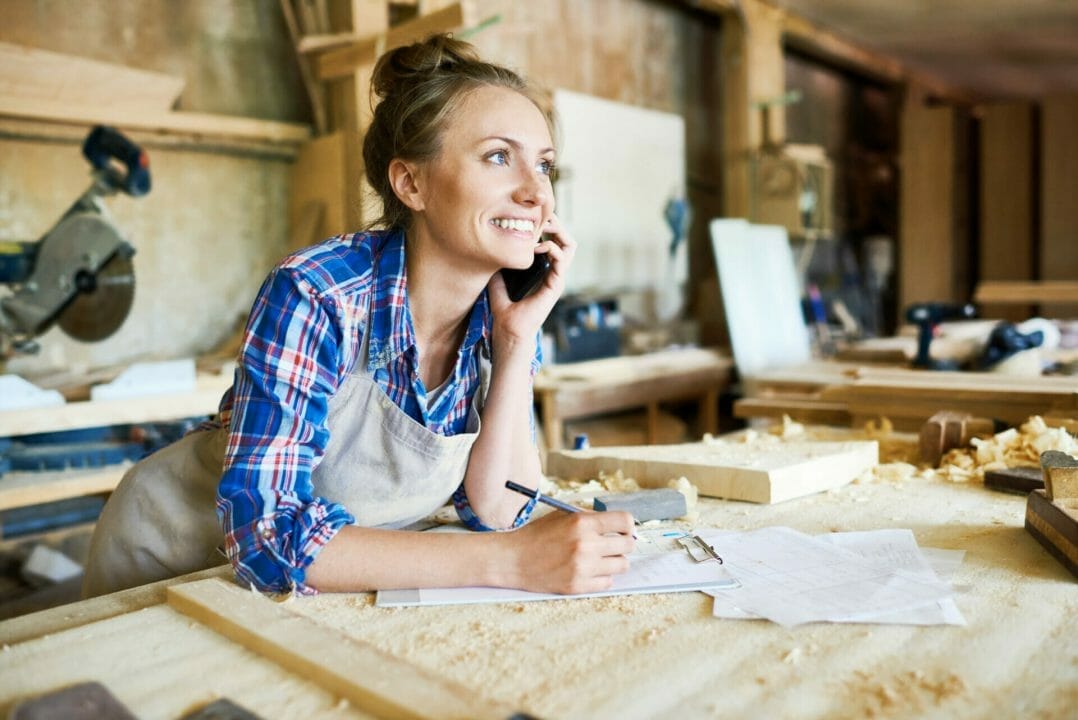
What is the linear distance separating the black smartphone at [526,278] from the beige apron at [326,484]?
0.15 metres

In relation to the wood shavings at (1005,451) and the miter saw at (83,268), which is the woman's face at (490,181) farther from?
the miter saw at (83,268)

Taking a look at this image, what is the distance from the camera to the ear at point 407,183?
167cm

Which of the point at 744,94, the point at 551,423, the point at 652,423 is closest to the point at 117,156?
the point at 551,423

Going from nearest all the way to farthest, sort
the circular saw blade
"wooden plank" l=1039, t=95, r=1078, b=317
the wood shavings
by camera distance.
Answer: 1. the wood shavings
2. the circular saw blade
3. "wooden plank" l=1039, t=95, r=1078, b=317

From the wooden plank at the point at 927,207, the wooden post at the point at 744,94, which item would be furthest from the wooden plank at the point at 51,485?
the wooden plank at the point at 927,207

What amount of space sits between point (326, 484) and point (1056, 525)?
117cm

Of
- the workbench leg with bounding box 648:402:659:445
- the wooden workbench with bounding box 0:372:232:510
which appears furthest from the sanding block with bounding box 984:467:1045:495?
the workbench leg with bounding box 648:402:659:445

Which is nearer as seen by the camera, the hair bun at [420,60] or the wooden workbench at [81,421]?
the hair bun at [420,60]

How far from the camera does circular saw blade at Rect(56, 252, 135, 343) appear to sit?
122 inches

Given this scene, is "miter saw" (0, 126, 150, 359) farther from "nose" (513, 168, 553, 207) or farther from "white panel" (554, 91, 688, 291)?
"white panel" (554, 91, 688, 291)

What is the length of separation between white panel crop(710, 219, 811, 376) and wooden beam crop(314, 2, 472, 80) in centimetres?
182

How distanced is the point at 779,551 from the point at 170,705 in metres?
0.89

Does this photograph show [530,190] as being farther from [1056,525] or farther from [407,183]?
[1056,525]

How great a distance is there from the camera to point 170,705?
0.92 metres
